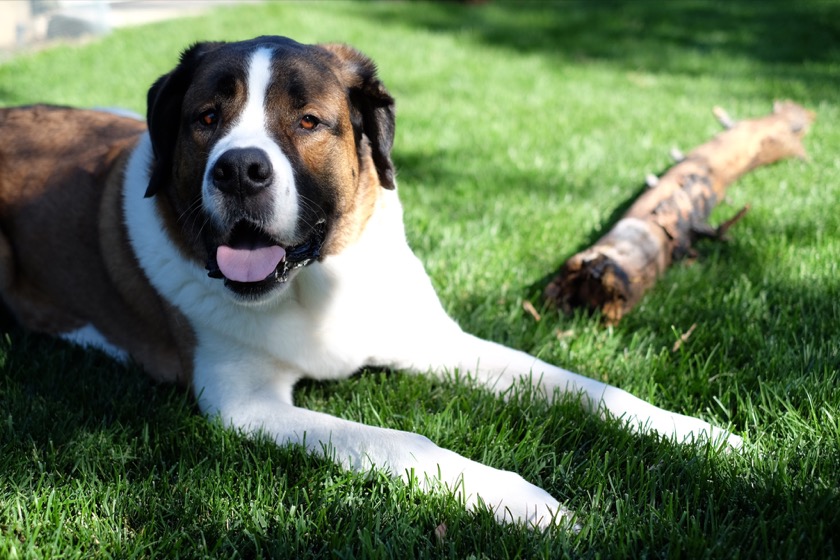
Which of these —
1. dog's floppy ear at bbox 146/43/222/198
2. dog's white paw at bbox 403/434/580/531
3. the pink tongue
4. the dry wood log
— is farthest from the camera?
the dry wood log

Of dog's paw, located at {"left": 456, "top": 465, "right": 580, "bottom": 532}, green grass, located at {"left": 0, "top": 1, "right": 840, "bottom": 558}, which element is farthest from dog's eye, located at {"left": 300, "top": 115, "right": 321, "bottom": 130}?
dog's paw, located at {"left": 456, "top": 465, "right": 580, "bottom": 532}

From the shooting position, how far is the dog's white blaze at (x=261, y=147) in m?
2.67

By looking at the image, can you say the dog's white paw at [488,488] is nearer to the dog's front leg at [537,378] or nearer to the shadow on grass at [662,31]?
the dog's front leg at [537,378]

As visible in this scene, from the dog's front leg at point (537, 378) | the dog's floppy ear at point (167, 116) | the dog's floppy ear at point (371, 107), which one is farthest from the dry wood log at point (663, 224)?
the dog's floppy ear at point (167, 116)

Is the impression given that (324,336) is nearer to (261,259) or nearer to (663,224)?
(261,259)

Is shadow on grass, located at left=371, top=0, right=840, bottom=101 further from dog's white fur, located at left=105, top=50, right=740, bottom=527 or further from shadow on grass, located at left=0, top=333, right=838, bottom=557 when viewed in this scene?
shadow on grass, located at left=0, top=333, right=838, bottom=557

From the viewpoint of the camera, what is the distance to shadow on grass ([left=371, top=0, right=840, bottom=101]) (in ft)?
32.5

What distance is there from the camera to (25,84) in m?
8.16

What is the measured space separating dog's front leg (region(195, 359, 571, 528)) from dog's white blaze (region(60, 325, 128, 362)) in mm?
638

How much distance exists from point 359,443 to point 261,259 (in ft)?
2.37

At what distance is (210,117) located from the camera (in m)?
2.86

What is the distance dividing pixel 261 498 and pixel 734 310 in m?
2.29

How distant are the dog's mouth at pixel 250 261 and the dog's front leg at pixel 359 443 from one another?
1.20ft

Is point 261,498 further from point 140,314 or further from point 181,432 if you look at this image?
point 140,314
